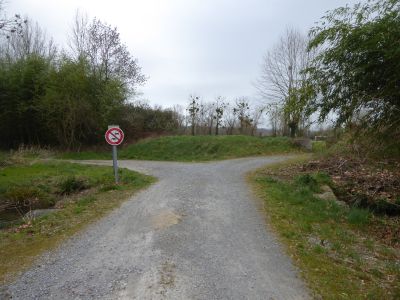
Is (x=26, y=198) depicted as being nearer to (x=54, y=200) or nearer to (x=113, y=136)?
(x=54, y=200)

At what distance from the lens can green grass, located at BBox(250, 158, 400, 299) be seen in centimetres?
372

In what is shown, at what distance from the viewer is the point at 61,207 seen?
7.44 meters

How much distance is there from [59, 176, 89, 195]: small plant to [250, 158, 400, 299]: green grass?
6.03 metres

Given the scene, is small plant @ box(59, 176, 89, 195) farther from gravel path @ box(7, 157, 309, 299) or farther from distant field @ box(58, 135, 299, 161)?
distant field @ box(58, 135, 299, 161)

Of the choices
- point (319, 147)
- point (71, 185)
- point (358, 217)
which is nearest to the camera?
point (358, 217)

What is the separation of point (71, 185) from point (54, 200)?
137cm

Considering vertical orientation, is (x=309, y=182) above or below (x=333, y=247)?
above

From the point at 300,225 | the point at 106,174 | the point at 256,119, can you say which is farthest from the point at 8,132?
the point at 300,225

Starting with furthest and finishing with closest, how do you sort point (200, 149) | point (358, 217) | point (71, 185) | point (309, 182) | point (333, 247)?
point (200, 149)
point (71, 185)
point (309, 182)
point (358, 217)
point (333, 247)

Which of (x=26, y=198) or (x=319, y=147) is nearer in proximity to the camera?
(x=26, y=198)

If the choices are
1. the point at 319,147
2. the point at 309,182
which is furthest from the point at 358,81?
the point at 319,147

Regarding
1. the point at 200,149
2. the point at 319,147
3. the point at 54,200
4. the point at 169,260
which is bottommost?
the point at 54,200

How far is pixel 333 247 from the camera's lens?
4965mm

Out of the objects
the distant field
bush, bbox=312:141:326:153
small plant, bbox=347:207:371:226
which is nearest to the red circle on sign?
small plant, bbox=347:207:371:226
